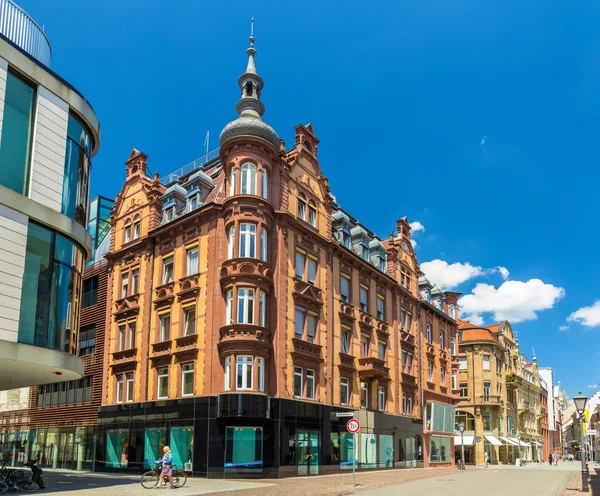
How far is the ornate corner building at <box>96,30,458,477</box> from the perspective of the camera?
32.3m

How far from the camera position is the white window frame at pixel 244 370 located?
3178cm

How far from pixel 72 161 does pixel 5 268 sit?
5.54 meters

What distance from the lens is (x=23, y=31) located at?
912 inches

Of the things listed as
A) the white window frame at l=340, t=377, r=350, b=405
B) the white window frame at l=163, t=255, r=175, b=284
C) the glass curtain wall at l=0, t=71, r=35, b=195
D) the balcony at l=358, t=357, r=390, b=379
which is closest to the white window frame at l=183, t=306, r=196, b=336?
the white window frame at l=163, t=255, r=175, b=284

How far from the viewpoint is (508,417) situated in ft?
260

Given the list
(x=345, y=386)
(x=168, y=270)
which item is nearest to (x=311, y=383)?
(x=345, y=386)

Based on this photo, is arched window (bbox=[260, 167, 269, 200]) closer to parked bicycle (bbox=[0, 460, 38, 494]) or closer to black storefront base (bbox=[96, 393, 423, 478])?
black storefront base (bbox=[96, 393, 423, 478])

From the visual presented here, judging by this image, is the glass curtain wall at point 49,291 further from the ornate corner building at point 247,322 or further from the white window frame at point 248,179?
the white window frame at point 248,179

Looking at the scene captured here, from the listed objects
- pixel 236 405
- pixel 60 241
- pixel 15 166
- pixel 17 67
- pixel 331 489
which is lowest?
pixel 331 489

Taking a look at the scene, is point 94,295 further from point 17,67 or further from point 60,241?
point 17,67

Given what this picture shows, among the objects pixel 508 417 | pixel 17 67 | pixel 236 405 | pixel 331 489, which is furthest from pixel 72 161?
pixel 508 417

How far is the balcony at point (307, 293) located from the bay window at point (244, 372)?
18.3 feet

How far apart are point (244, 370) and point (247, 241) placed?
6954 mm

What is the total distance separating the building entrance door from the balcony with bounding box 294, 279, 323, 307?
754cm
